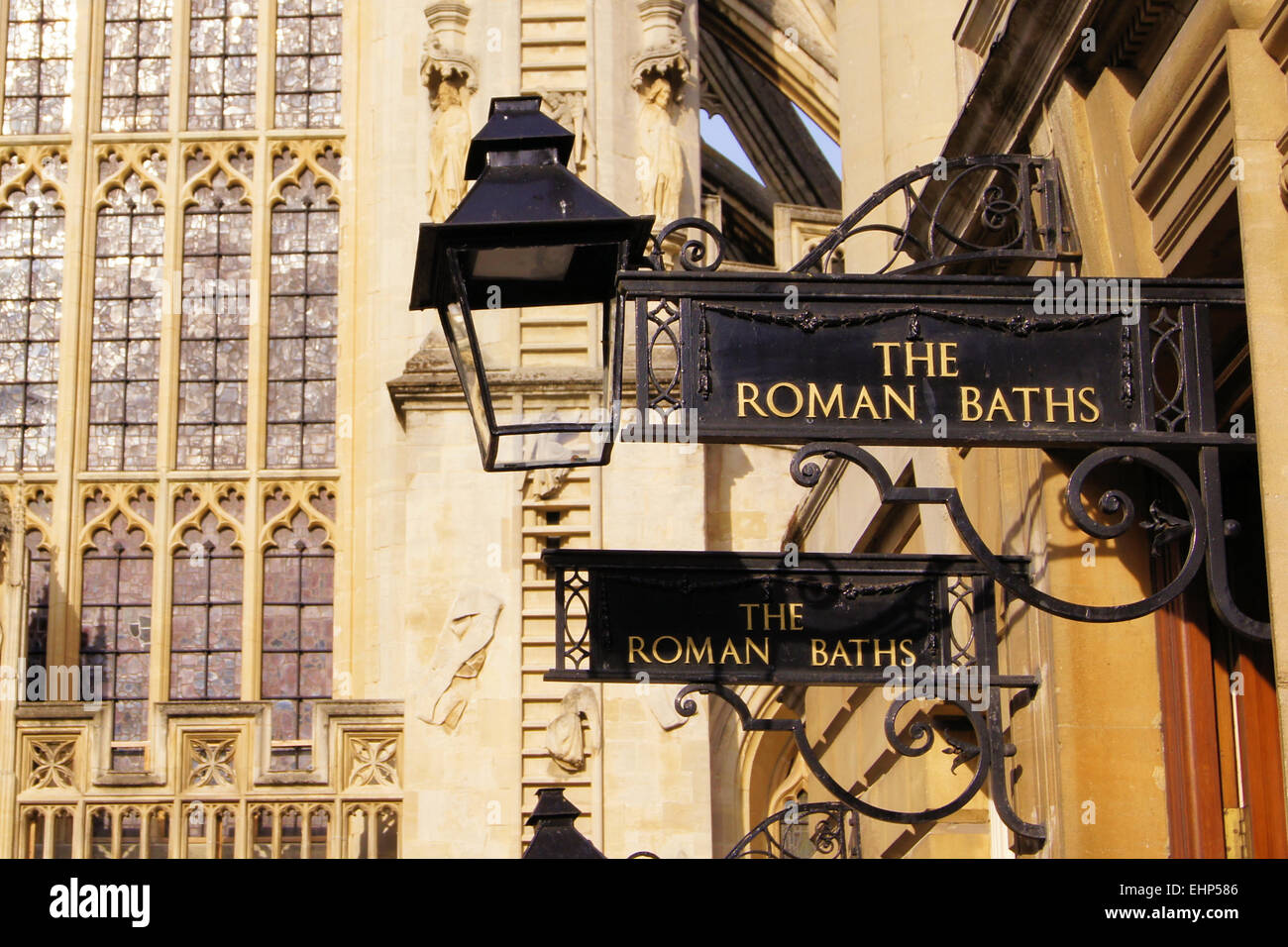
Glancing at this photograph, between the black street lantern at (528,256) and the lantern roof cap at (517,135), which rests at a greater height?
the lantern roof cap at (517,135)

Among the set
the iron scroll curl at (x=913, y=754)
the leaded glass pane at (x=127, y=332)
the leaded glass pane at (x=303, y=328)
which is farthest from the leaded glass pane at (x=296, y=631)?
the iron scroll curl at (x=913, y=754)

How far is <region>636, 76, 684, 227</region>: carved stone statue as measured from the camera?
54.7ft

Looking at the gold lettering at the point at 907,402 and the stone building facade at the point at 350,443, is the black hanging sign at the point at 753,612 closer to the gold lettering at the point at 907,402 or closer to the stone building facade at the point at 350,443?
the gold lettering at the point at 907,402

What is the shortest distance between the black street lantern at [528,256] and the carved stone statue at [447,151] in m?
10.9

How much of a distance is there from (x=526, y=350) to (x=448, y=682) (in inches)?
91.1

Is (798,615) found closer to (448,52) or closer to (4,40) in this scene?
(448,52)

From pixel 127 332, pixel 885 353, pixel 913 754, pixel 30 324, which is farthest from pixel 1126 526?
pixel 30 324

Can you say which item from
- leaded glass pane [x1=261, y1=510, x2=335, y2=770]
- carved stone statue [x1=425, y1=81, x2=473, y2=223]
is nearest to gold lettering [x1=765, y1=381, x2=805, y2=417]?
carved stone statue [x1=425, y1=81, x2=473, y2=223]

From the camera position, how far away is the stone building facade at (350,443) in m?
15.4

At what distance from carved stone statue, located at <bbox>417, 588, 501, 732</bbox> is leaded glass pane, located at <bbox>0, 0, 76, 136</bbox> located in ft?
21.4

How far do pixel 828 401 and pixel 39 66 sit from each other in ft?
51.9

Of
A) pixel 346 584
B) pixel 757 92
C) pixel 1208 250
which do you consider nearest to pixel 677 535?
pixel 346 584

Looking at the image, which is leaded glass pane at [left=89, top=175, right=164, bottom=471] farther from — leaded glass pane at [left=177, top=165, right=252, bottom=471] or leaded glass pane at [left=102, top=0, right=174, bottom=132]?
leaded glass pane at [left=102, top=0, right=174, bottom=132]
